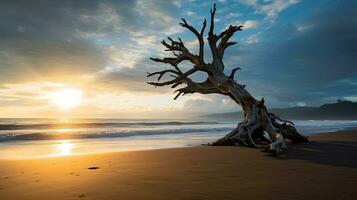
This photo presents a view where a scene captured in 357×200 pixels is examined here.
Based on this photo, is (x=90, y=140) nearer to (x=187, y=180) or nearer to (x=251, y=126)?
(x=251, y=126)

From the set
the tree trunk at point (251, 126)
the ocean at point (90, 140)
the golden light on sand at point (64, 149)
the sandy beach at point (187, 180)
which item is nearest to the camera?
the sandy beach at point (187, 180)

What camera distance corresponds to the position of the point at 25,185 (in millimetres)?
4160

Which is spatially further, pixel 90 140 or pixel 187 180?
pixel 90 140

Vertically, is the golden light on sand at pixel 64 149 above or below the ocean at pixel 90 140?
below

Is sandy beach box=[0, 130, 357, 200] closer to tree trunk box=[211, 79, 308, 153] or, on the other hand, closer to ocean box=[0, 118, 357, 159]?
ocean box=[0, 118, 357, 159]

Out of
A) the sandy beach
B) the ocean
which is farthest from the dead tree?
the sandy beach

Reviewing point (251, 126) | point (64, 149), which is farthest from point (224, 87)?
point (64, 149)

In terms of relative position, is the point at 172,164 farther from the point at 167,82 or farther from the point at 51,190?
the point at 167,82

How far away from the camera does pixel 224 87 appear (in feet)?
36.6

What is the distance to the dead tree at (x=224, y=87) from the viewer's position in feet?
33.0

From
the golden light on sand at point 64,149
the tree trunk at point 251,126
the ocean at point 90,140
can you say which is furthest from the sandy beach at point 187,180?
the tree trunk at point 251,126

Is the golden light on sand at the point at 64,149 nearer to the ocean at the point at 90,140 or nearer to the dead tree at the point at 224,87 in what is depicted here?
the ocean at the point at 90,140

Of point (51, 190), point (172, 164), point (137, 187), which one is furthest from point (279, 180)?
point (51, 190)

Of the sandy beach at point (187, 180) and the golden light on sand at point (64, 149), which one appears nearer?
the sandy beach at point (187, 180)
